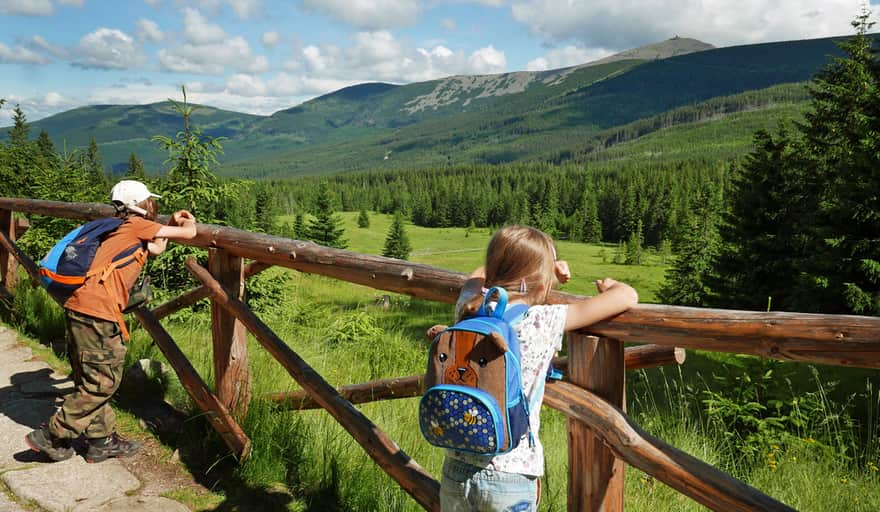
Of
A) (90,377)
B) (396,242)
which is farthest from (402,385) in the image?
(396,242)

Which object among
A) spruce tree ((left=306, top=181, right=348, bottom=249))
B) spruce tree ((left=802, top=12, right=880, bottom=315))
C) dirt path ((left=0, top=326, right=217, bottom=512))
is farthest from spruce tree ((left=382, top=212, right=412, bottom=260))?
dirt path ((left=0, top=326, right=217, bottom=512))

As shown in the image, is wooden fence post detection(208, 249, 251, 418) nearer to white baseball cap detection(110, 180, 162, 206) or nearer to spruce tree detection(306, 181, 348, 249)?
white baseball cap detection(110, 180, 162, 206)

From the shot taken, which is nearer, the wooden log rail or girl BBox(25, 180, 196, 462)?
the wooden log rail

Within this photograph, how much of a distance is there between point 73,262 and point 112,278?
0.74ft

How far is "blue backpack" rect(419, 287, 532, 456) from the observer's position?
1851 mm

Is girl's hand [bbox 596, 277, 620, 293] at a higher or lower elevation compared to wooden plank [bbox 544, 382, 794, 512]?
higher

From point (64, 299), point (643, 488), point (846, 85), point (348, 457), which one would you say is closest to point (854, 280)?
point (846, 85)

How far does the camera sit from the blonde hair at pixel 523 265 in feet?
6.63

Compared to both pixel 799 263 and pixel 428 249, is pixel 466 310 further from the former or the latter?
pixel 428 249

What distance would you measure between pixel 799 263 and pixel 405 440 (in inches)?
710

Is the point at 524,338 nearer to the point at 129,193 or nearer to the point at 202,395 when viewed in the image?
the point at 202,395

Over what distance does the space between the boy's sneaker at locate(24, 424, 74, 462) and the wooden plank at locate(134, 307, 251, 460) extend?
2.45ft

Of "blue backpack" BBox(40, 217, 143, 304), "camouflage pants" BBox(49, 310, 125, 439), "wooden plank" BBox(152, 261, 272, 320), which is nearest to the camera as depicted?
"blue backpack" BBox(40, 217, 143, 304)

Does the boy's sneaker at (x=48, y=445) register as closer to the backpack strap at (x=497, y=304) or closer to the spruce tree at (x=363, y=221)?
the backpack strap at (x=497, y=304)
